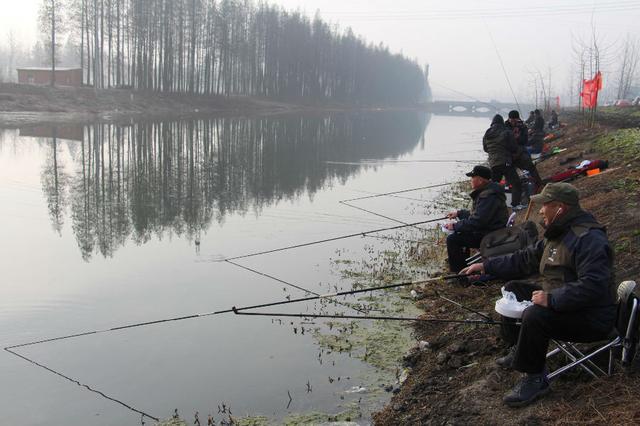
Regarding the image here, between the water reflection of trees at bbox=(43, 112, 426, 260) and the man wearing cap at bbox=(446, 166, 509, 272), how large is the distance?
6.12 meters

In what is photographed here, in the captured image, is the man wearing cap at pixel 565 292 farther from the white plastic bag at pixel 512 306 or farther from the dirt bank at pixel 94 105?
the dirt bank at pixel 94 105

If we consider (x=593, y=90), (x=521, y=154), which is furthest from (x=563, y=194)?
(x=593, y=90)

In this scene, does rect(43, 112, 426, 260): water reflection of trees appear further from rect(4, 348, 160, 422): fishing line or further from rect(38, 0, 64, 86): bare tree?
rect(38, 0, 64, 86): bare tree

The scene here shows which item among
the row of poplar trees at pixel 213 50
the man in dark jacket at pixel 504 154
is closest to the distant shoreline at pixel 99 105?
the row of poplar trees at pixel 213 50

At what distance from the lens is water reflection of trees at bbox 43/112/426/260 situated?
44.2 feet

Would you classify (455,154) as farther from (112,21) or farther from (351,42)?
(351,42)

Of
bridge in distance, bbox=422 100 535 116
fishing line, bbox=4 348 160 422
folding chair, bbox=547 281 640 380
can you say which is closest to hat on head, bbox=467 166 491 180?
folding chair, bbox=547 281 640 380

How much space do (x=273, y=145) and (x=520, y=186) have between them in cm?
2361

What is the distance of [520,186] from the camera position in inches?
474

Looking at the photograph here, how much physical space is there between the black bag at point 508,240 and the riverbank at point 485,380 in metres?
0.66

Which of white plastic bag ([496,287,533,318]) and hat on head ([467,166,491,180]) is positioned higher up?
hat on head ([467,166,491,180])

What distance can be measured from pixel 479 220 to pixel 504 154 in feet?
16.1

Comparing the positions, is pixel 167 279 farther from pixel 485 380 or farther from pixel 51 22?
pixel 51 22

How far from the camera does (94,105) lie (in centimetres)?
5184
